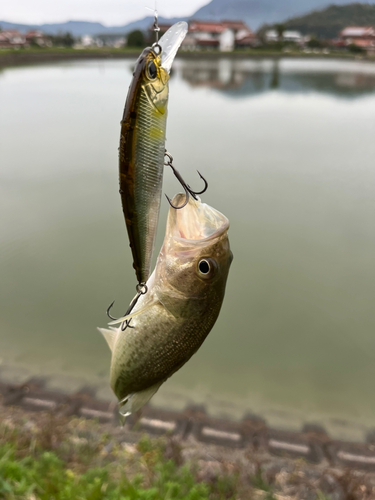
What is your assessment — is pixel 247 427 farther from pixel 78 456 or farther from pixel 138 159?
pixel 138 159

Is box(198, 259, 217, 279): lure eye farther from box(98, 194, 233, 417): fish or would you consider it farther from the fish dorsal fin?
the fish dorsal fin

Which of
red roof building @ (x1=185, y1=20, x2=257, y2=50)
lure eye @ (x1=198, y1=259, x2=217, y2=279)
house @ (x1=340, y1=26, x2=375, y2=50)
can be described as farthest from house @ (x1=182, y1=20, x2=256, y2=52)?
lure eye @ (x1=198, y1=259, x2=217, y2=279)

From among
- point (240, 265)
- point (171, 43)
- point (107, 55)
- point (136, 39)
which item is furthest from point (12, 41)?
point (171, 43)

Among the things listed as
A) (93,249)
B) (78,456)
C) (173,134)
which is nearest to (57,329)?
(93,249)

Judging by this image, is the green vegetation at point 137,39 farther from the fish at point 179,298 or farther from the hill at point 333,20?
the hill at point 333,20

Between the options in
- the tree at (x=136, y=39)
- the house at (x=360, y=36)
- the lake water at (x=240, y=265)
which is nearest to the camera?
the lake water at (x=240, y=265)

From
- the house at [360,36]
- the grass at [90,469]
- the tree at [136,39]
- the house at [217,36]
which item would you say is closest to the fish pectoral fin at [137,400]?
the grass at [90,469]
